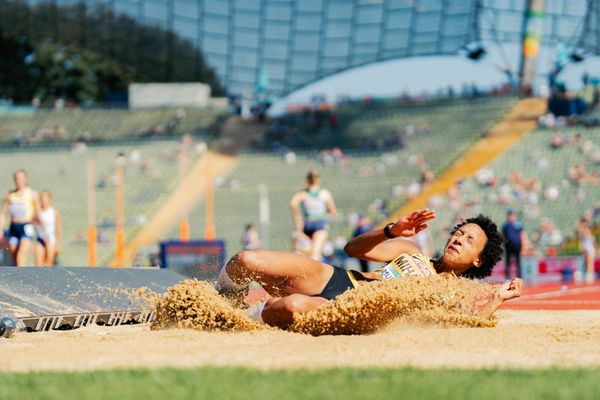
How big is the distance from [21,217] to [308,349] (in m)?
9.38

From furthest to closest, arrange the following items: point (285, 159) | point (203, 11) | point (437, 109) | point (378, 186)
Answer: point (203, 11) < point (437, 109) < point (285, 159) < point (378, 186)

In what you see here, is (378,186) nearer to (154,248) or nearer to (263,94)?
(154,248)

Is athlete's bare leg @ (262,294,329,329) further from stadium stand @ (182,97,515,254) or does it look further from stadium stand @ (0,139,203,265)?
stadium stand @ (0,139,203,265)

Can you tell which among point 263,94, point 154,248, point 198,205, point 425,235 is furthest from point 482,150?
point 263,94

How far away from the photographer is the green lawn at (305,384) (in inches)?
162

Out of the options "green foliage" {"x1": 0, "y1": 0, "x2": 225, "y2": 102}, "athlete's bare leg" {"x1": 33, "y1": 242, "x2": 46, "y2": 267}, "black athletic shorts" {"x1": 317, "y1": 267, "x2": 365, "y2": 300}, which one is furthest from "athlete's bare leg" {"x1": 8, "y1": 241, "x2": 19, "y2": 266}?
"green foliage" {"x1": 0, "y1": 0, "x2": 225, "y2": 102}

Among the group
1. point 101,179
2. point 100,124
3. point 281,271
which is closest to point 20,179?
point 281,271

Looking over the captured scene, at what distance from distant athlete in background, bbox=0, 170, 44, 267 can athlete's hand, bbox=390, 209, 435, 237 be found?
861 centimetres

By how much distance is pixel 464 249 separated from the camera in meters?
7.07

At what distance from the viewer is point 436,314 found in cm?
686

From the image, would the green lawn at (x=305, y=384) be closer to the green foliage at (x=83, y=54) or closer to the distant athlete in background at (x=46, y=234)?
the distant athlete in background at (x=46, y=234)

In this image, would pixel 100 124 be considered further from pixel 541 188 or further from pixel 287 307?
pixel 287 307

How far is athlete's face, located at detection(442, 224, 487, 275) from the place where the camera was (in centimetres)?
707

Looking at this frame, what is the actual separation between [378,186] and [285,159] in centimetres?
422
